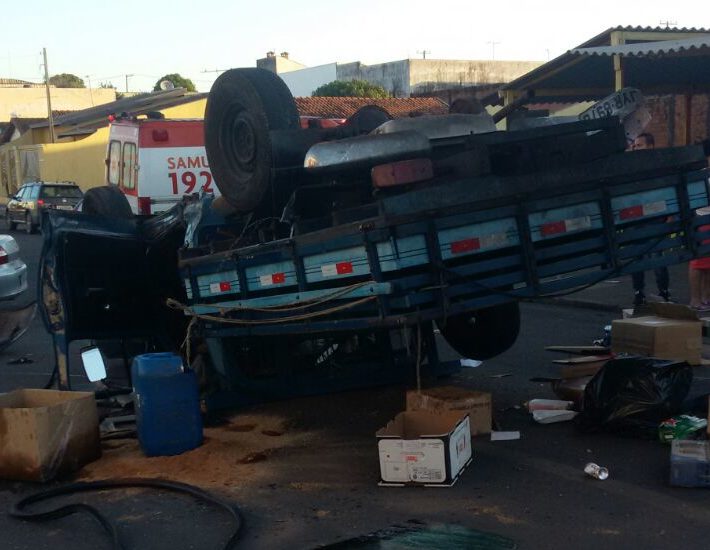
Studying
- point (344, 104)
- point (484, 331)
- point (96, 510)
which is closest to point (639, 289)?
point (484, 331)

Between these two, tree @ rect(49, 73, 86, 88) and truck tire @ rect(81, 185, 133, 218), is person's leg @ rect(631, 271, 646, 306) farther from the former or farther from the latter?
tree @ rect(49, 73, 86, 88)

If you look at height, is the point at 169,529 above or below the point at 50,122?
below

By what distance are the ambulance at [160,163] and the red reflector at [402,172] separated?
28.5ft

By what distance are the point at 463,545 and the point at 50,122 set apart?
4322 centimetres

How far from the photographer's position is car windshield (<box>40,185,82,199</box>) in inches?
1148

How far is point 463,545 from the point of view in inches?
185

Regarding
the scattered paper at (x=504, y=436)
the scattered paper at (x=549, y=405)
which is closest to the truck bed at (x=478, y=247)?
the scattered paper at (x=504, y=436)

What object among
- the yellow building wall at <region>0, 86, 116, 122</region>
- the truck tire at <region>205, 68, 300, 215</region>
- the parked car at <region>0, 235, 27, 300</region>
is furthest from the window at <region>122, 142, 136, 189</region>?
the yellow building wall at <region>0, 86, 116, 122</region>

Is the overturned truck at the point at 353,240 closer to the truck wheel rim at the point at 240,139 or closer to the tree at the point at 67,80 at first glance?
the truck wheel rim at the point at 240,139

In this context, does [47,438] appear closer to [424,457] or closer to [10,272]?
[424,457]

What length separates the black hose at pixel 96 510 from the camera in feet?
16.6

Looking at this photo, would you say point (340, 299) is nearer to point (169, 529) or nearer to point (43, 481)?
point (169, 529)

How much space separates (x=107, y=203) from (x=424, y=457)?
4.47 m

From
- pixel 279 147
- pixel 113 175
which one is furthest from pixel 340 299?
pixel 113 175
